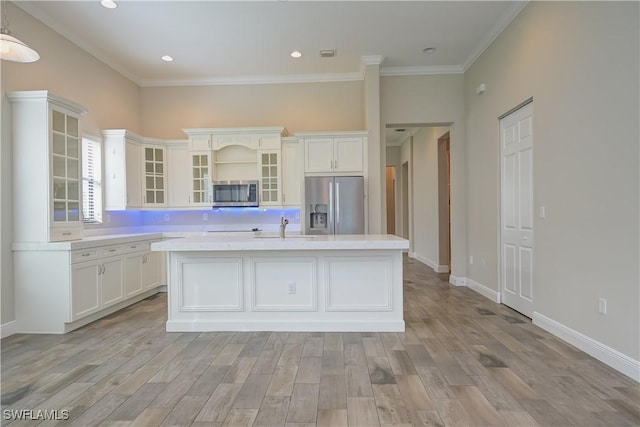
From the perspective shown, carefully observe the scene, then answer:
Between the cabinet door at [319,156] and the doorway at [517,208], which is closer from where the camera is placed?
the doorway at [517,208]

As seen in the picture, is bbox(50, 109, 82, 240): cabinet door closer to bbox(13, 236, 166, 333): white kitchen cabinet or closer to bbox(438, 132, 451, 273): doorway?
bbox(13, 236, 166, 333): white kitchen cabinet

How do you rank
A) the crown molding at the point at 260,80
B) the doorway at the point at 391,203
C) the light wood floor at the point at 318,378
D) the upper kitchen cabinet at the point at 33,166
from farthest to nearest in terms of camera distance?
1. the doorway at the point at 391,203
2. the crown molding at the point at 260,80
3. the upper kitchen cabinet at the point at 33,166
4. the light wood floor at the point at 318,378

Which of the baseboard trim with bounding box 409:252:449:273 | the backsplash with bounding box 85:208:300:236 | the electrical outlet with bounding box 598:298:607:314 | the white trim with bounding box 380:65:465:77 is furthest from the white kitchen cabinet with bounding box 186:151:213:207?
the electrical outlet with bounding box 598:298:607:314

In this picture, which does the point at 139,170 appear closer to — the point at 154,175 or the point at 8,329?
the point at 154,175

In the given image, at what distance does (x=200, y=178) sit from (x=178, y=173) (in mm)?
413

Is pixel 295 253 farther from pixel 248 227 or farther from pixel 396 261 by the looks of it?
pixel 248 227

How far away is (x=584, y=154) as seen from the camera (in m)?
2.79

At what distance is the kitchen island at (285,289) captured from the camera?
333cm

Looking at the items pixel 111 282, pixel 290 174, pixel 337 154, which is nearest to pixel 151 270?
pixel 111 282

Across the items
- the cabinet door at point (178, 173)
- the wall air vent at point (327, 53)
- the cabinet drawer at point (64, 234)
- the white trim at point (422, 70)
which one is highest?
the wall air vent at point (327, 53)

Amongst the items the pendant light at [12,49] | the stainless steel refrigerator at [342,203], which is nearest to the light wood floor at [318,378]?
the stainless steel refrigerator at [342,203]

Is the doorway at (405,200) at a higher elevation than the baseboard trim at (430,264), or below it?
higher

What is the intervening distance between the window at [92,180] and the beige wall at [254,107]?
4.15 ft

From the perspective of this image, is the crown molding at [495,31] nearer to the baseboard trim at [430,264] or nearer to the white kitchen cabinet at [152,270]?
the baseboard trim at [430,264]
